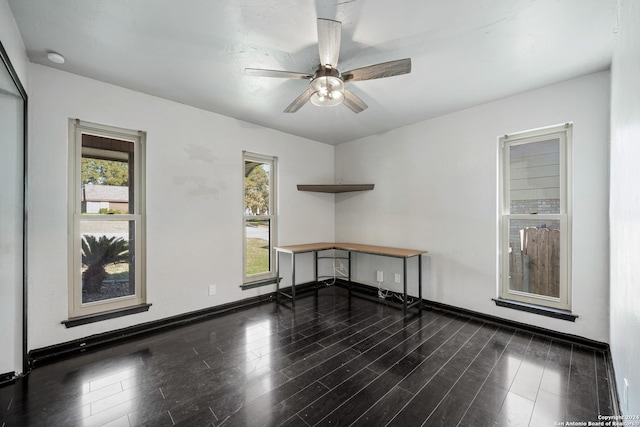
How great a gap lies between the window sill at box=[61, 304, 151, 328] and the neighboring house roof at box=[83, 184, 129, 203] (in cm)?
112

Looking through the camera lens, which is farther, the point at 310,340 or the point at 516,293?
the point at 516,293

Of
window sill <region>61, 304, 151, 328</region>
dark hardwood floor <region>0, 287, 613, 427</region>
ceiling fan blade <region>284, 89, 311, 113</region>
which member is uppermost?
ceiling fan blade <region>284, 89, 311, 113</region>

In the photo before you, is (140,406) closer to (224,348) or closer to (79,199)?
(224,348)

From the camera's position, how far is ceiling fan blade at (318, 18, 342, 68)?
158 cm

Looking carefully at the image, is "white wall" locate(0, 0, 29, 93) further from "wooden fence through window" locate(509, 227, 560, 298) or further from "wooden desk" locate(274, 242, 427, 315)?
"wooden fence through window" locate(509, 227, 560, 298)

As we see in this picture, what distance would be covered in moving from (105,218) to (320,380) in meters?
2.59

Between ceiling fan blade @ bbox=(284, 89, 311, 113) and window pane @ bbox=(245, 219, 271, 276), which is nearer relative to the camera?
ceiling fan blade @ bbox=(284, 89, 311, 113)

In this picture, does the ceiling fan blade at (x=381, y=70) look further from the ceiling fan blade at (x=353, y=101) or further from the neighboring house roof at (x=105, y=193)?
the neighboring house roof at (x=105, y=193)

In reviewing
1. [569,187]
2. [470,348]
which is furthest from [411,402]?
[569,187]

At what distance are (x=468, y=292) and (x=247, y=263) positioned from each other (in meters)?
2.90

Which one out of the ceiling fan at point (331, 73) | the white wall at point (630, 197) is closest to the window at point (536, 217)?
the white wall at point (630, 197)

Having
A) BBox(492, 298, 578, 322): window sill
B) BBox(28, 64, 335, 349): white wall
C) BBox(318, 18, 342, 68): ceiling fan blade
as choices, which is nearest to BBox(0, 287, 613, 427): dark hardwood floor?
BBox(492, 298, 578, 322): window sill

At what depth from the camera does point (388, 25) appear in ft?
5.94

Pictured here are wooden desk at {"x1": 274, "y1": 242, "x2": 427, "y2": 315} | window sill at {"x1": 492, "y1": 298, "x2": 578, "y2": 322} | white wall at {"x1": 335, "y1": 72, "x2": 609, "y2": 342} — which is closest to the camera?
white wall at {"x1": 335, "y1": 72, "x2": 609, "y2": 342}
